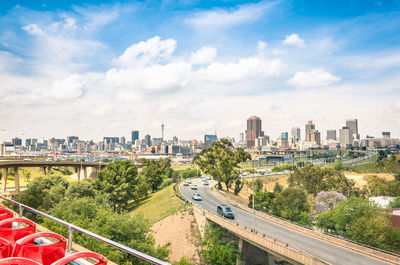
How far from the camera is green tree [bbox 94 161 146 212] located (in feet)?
189

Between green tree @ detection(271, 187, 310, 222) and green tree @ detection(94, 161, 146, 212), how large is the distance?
97.3ft

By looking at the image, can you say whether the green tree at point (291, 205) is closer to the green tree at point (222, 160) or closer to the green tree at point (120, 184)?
the green tree at point (222, 160)

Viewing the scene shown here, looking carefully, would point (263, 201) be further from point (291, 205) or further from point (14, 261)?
point (14, 261)

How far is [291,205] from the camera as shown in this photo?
4897 centimetres

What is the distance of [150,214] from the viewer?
172 ft

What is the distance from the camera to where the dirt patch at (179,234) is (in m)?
37.0

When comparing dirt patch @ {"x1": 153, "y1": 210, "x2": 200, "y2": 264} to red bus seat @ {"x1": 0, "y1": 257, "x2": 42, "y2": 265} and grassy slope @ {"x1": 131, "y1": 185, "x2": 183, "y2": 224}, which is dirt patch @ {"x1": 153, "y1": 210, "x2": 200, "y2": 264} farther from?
red bus seat @ {"x1": 0, "y1": 257, "x2": 42, "y2": 265}

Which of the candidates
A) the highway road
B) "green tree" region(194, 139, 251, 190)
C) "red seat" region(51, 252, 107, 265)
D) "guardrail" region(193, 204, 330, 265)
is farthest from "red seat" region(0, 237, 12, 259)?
"green tree" region(194, 139, 251, 190)

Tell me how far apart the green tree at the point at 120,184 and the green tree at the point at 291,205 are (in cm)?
2966

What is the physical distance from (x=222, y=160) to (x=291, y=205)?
1860cm

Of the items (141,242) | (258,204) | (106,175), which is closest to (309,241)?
(141,242)

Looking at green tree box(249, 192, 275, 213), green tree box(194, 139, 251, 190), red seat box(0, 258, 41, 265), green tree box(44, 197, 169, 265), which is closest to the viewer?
red seat box(0, 258, 41, 265)

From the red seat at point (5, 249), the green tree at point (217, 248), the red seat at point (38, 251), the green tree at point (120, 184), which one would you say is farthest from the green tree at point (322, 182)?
the red seat at point (5, 249)

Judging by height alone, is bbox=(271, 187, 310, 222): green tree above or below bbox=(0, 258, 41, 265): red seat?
below
